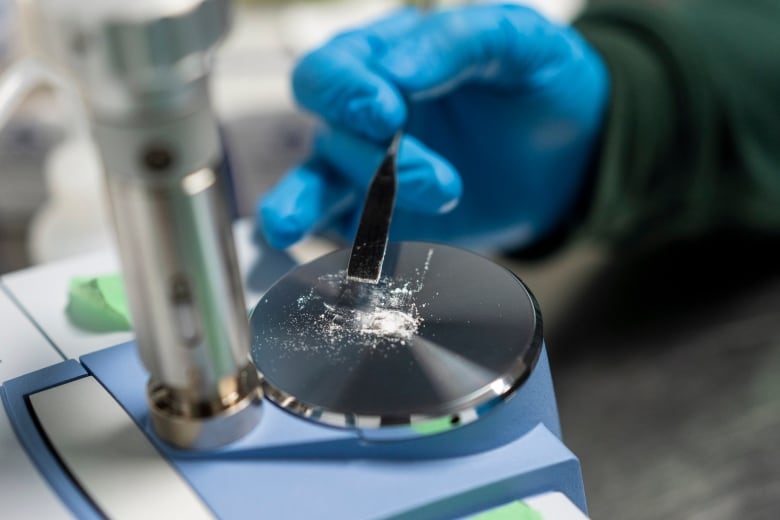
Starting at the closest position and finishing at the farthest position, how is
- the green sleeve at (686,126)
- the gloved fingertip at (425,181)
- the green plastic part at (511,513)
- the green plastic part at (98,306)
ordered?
the green plastic part at (511,513) < the green plastic part at (98,306) < the gloved fingertip at (425,181) < the green sleeve at (686,126)

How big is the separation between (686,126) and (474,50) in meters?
0.33

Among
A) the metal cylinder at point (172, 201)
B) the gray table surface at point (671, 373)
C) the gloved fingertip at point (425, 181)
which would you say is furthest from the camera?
the gray table surface at point (671, 373)

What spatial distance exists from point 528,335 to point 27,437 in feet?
0.71

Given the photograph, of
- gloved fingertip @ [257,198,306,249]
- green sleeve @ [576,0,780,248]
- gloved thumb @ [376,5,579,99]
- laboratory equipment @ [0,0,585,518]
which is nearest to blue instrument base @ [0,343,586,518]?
laboratory equipment @ [0,0,585,518]

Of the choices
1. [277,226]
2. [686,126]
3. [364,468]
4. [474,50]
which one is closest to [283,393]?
[364,468]

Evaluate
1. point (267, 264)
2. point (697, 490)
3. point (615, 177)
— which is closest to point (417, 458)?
point (267, 264)

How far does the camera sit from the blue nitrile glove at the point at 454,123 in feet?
1.88

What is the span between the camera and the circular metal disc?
1.11 ft

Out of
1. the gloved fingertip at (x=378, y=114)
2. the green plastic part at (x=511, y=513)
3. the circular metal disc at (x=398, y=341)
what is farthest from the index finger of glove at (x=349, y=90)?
the green plastic part at (x=511, y=513)

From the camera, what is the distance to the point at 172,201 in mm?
270

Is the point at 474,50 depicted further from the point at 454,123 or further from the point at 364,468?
the point at 364,468

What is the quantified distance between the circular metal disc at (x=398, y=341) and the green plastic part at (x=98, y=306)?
9 centimetres

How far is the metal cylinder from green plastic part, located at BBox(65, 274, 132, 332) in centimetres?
10

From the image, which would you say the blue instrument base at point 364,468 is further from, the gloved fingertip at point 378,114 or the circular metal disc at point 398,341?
the gloved fingertip at point 378,114
